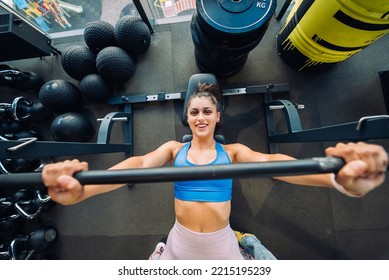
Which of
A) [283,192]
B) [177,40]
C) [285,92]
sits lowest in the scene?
[283,192]

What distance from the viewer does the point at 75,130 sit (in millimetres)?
1703

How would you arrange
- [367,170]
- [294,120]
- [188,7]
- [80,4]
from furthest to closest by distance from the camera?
[80,4] < [188,7] < [294,120] < [367,170]

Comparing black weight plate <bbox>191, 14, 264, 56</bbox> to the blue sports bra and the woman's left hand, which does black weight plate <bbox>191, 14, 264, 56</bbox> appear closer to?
the blue sports bra

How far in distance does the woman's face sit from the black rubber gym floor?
2.12 ft

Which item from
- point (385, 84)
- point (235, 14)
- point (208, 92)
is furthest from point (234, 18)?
point (385, 84)

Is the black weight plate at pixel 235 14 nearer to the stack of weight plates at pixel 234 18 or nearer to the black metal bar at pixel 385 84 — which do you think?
the stack of weight plates at pixel 234 18

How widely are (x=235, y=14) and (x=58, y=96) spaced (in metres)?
1.50

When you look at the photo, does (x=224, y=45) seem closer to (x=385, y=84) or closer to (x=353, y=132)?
(x=353, y=132)

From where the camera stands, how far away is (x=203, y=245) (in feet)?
Answer: 4.25

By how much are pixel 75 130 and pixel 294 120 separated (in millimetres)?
1721

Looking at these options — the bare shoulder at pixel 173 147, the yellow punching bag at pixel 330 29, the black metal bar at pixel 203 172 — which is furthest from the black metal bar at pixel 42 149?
the yellow punching bag at pixel 330 29

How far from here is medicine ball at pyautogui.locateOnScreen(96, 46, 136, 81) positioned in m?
1.67
